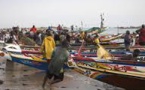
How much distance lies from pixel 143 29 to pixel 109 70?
6.84 m

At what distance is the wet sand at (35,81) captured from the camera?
10209 mm

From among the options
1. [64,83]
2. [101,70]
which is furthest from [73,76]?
[101,70]

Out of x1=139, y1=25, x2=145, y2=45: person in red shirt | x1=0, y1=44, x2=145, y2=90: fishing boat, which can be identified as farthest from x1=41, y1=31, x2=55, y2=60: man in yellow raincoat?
x1=139, y1=25, x2=145, y2=45: person in red shirt

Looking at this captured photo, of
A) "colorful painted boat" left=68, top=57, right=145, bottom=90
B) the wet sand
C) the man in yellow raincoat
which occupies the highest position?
the man in yellow raincoat

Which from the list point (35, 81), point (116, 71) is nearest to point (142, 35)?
point (116, 71)

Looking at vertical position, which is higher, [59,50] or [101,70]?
[59,50]

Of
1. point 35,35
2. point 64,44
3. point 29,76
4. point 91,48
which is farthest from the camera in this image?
point 35,35

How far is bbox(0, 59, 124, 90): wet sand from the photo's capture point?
10.2 meters

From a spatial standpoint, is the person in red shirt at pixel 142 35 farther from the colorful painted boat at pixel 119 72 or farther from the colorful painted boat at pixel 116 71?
the colorful painted boat at pixel 119 72

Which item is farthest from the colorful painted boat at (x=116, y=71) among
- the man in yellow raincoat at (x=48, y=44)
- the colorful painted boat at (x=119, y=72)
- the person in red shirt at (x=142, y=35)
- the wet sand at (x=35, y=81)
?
the person in red shirt at (x=142, y=35)

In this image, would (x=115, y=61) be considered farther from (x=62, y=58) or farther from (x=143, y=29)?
(x=143, y=29)

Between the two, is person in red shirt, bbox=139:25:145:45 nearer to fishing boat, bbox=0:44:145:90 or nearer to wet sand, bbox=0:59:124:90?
wet sand, bbox=0:59:124:90

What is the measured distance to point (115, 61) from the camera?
9.78 meters

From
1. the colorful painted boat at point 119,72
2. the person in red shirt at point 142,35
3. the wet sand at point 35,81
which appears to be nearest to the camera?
the colorful painted boat at point 119,72
